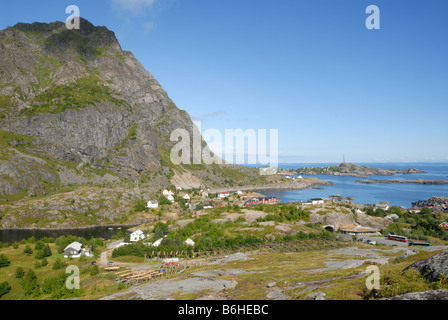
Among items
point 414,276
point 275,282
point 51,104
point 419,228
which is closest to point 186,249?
point 275,282

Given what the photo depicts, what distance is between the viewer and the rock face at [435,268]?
14.9 metres

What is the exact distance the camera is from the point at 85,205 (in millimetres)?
119750

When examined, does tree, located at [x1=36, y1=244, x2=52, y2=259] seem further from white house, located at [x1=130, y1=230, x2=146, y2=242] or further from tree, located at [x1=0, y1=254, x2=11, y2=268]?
white house, located at [x1=130, y1=230, x2=146, y2=242]

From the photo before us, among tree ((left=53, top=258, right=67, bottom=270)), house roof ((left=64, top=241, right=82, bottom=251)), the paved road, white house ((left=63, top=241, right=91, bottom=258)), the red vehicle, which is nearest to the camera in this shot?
tree ((left=53, top=258, right=67, bottom=270))

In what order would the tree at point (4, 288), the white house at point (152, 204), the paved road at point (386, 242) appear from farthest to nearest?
the white house at point (152, 204) → the paved road at point (386, 242) → the tree at point (4, 288)

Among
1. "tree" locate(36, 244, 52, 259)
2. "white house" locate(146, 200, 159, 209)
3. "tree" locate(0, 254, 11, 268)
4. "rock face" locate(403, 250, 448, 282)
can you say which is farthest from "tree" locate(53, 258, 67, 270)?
"white house" locate(146, 200, 159, 209)

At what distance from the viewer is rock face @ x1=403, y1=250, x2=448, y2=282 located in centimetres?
1487

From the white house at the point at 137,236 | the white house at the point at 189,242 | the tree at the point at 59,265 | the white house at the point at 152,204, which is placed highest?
the white house at the point at 189,242

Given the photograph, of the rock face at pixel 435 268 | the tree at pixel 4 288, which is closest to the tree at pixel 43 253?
the tree at pixel 4 288

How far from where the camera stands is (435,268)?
51.5ft

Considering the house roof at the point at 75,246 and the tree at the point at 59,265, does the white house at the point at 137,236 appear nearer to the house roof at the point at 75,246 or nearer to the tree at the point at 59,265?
the house roof at the point at 75,246

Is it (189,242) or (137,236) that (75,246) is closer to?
(137,236)
